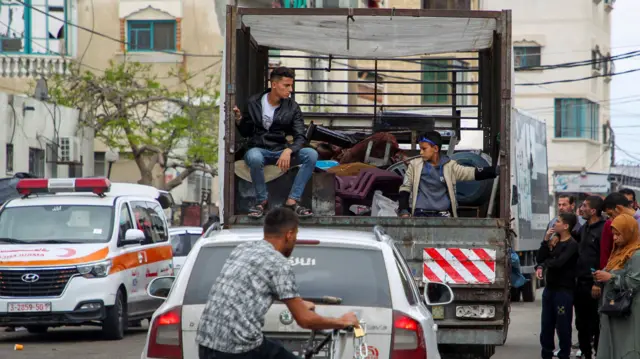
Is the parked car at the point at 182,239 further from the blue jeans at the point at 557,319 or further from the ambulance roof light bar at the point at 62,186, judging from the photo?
the blue jeans at the point at 557,319

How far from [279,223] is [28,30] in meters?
31.2

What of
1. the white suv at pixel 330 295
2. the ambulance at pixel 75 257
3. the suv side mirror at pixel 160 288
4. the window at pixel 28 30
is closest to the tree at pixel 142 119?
the window at pixel 28 30

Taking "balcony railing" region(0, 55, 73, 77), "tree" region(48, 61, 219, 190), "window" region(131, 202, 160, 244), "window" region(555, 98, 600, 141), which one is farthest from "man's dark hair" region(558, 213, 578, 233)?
"window" region(555, 98, 600, 141)

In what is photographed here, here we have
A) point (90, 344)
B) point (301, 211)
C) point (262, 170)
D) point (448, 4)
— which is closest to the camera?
point (301, 211)

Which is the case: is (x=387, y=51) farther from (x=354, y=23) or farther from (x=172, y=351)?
(x=172, y=351)

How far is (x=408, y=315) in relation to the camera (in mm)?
7723

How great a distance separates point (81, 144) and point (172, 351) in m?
26.9

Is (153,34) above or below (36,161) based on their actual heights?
above

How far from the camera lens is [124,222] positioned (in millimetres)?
17734

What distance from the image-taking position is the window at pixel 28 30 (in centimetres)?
3641

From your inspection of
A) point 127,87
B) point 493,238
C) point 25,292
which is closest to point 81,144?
point 127,87

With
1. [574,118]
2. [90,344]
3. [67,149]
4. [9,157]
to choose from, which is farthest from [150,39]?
[90,344]

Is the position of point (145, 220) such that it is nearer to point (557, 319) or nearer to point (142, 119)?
point (557, 319)

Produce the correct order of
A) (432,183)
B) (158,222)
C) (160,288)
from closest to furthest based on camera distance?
(160,288)
(432,183)
(158,222)
